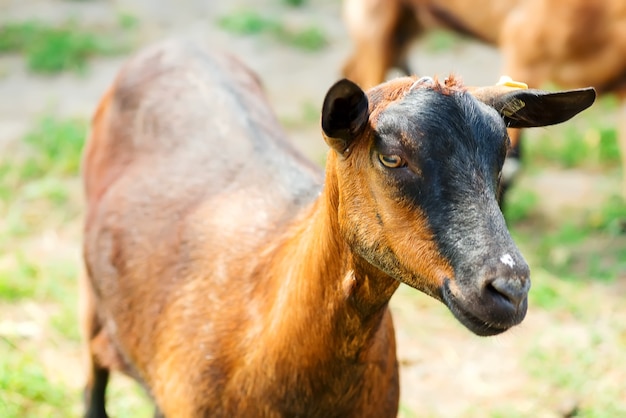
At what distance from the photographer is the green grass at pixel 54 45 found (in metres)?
8.95

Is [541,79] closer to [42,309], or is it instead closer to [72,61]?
[42,309]

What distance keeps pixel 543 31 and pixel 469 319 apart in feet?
14.9

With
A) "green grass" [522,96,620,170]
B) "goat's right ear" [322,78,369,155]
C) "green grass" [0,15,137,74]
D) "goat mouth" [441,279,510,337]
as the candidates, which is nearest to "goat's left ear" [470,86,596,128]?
"goat's right ear" [322,78,369,155]

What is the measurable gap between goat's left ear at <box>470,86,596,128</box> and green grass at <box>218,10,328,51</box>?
22.9 feet

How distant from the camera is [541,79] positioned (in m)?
6.71

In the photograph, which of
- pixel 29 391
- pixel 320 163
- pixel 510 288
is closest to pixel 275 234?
pixel 510 288

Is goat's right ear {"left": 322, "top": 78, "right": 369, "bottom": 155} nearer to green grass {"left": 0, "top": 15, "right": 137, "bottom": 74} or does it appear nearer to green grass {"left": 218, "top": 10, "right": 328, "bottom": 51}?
green grass {"left": 0, "top": 15, "right": 137, "bottom": 74}

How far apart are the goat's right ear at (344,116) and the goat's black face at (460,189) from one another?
2.4 inches

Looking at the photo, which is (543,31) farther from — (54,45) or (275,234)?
(54,45)

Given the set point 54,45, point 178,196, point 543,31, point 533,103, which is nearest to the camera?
point 533,103

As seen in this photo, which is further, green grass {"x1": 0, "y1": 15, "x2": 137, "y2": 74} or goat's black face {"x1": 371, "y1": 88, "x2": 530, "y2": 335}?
green grass {"x1": 0, "y1": 15, "x2": 137, "y2": 74}

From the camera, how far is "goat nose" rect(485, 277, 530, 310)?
2.43 metres

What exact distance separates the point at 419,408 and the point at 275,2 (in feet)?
22.2

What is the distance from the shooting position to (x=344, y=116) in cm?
273
